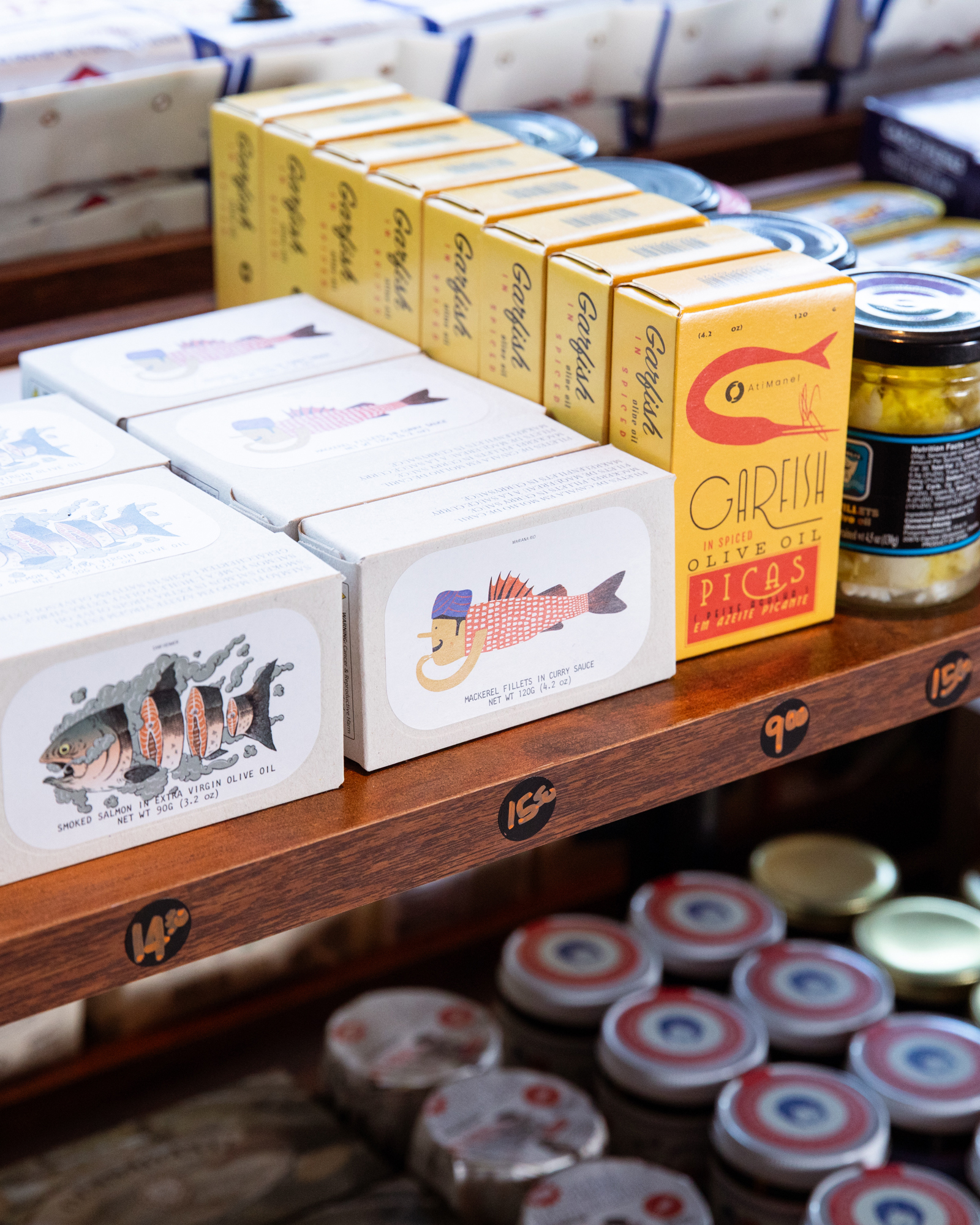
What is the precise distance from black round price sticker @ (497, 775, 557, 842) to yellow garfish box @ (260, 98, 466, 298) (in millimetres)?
544

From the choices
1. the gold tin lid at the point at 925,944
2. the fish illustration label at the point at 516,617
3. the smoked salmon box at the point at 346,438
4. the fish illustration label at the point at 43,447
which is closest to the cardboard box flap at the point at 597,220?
the smoked salmon box at the point at 346,438

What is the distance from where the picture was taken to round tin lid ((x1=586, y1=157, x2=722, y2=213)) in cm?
126

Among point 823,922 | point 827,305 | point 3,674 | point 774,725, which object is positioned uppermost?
point 827,305

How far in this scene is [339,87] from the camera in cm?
140

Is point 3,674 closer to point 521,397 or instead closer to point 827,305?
point 521,397

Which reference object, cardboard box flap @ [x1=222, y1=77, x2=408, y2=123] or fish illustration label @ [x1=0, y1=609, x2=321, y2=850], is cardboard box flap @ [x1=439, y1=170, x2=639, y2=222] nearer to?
A: cardboard box flap @ [x1=222, y1=77, x2=408, y2=123]

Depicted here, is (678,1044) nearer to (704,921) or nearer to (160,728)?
(704,921)

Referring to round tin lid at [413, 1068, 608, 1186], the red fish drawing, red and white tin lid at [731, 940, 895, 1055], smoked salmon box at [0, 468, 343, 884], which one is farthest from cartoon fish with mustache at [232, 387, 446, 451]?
red and white tin lid at [731, 940, 895, 1055]

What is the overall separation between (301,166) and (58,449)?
14.6 inches

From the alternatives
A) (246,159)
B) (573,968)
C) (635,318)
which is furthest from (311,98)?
(573,968)

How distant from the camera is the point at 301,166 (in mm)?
1263

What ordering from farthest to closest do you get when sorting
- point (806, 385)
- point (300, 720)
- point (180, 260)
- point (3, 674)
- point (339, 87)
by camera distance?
point (180, 260) → point (339, 87) → point (806, 385) → point (300, 720) → point (3, 674)

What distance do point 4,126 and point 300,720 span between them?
2.73ft

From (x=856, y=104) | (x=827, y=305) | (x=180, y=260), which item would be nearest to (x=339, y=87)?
(x=180, y=260)
